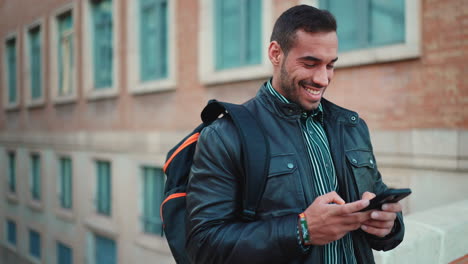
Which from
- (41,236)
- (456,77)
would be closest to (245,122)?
(456,77)

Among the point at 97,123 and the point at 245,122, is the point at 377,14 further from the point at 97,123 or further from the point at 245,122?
the point at 97,123

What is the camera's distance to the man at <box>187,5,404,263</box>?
1.56 meters

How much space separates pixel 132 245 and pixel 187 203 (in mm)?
10069

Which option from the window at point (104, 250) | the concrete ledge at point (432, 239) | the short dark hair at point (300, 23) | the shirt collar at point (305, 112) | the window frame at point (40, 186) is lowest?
the window at point (104, 250)

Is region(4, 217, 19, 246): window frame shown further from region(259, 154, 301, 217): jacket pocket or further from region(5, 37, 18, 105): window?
region(259, 154, 301, 217): jacket pocket

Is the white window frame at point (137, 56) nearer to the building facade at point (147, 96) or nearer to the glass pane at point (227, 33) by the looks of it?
the building facade at point (147, 96)

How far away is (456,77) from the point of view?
506 cm

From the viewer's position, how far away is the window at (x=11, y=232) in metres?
19.2

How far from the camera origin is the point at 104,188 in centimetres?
1284

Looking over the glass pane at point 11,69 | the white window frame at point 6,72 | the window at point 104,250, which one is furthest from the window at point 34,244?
the glass pane at point 11,69

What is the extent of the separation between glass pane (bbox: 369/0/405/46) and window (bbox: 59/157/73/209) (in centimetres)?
1159

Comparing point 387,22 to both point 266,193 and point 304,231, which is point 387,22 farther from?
point 304,231

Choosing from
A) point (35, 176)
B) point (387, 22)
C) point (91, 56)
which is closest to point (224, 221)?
point (387, 22)

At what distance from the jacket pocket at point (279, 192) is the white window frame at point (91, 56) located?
10.4m
